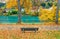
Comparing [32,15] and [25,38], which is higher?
[25,38]

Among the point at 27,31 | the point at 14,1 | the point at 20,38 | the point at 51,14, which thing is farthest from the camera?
the point at 14,1

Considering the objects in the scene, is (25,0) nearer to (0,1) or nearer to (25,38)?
(25,38)

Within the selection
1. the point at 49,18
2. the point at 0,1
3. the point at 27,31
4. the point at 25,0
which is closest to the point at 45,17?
the point at 49,18

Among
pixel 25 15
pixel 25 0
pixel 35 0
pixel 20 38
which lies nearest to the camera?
pixel 20 38

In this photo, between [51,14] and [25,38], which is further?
[51,14]

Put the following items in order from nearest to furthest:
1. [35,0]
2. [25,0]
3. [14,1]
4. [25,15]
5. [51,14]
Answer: [51,14], [25,0], [14,1], [25,15], [35,0]

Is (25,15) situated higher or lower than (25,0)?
lower

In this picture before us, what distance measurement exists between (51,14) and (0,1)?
48.2 meters

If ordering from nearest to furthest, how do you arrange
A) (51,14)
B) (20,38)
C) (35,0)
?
(20,38) < (51,14) < (35,0)

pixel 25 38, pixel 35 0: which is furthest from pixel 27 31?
pixel 35 0

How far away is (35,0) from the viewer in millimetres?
49094

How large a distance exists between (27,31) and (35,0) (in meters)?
34.9

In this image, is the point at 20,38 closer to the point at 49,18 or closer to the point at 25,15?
the point at 49,18

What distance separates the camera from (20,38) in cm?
1152
